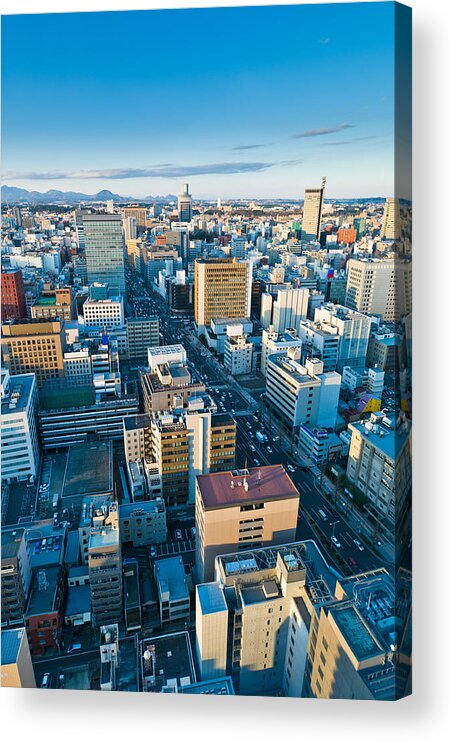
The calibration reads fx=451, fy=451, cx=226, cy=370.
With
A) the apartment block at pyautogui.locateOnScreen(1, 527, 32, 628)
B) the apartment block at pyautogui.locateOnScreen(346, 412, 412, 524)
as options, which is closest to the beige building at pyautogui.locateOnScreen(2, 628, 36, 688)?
the apartment block at pyautogui.locateOnScreen(1, 527, 32, 628)

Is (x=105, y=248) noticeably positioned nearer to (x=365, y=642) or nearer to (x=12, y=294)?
(x=12, y=294)

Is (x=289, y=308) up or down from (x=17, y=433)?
up

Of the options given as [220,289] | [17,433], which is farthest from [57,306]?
[17,433]

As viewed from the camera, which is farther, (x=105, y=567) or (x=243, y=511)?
(x=105, y=567)

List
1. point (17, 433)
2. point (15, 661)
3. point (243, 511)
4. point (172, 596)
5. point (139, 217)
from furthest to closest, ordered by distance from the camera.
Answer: point (139, 217)
point (17, 433)
point (172, 596)
point (243, 511)
point (15, 661)

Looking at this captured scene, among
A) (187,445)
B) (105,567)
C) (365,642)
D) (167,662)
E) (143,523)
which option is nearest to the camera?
(365,642)

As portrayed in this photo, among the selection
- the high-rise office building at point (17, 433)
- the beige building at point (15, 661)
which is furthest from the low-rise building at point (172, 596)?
the high-rise office building at point (17, 433)

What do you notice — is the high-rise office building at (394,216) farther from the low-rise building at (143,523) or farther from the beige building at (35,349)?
the beige building at (35,349)
